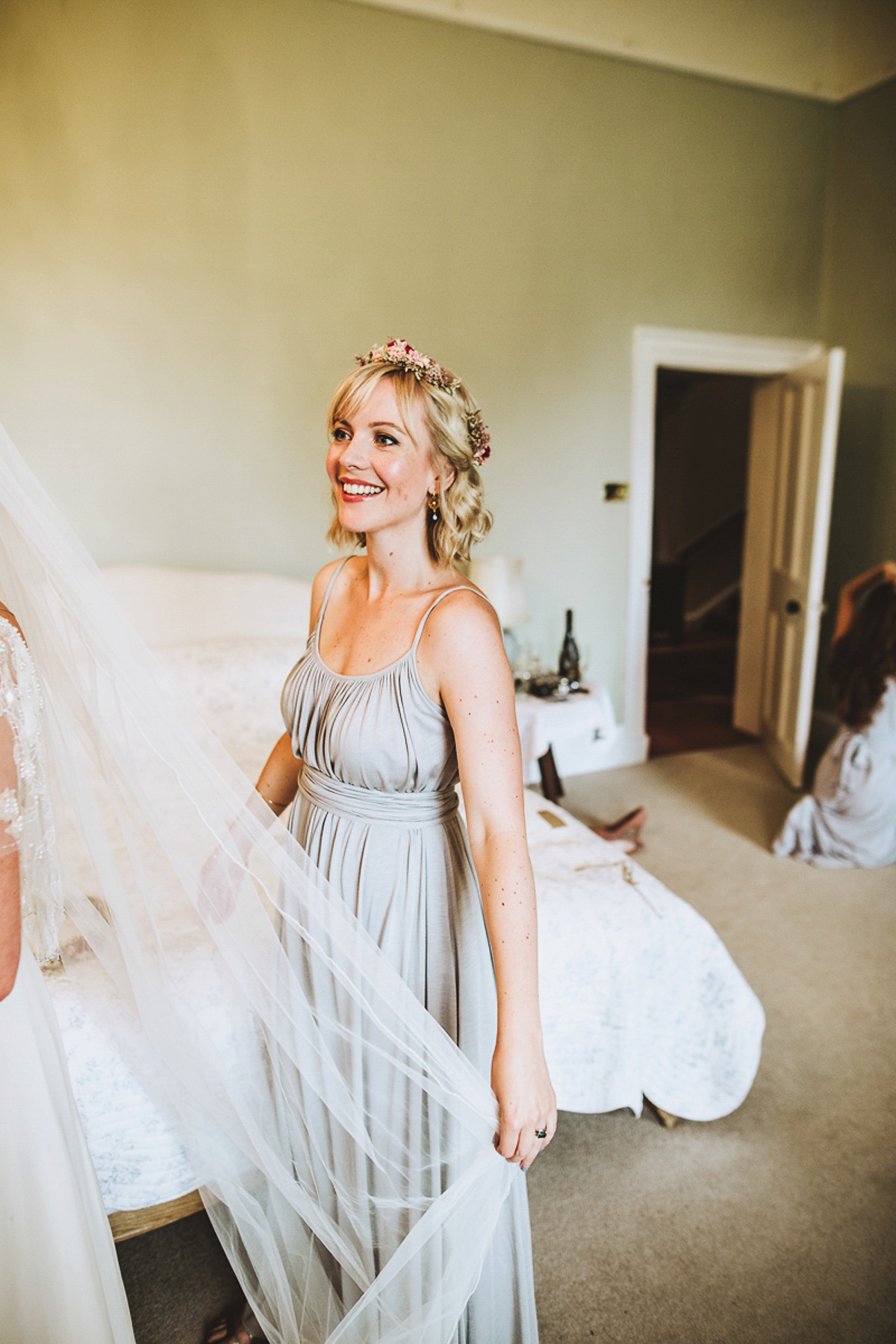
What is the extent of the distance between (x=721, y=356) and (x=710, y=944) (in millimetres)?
3521

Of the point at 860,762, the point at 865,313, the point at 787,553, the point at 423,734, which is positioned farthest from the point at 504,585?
the point at 865,313

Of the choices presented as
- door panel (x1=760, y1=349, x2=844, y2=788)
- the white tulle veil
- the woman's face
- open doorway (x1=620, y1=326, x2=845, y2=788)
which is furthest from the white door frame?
the white tulle veil

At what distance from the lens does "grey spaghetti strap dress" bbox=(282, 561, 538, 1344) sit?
1.23 m

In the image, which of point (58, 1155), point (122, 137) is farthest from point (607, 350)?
point (58, 1155)

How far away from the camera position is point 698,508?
9.12m

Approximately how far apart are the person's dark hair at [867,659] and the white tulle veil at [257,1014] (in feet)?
9.22

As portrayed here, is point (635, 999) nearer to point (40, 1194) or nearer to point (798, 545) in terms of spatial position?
point (40, 1194)

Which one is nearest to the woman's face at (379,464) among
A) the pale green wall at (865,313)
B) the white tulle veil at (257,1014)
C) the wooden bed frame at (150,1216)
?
the white tulle veil at (257,1014)

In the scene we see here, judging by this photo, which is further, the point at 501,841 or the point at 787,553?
the point at 787,553

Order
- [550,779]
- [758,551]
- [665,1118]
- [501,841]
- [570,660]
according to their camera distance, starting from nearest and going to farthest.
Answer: [501,841] → [665,1118] → [550,779] → [570,660] → [758,551]

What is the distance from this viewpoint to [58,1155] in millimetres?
1039

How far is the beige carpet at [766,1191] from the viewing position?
1.60m

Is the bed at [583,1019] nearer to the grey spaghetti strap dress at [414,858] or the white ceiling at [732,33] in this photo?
the grey spaghetti strap dress at [414,858]

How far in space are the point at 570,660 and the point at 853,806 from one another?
53.1 inches
